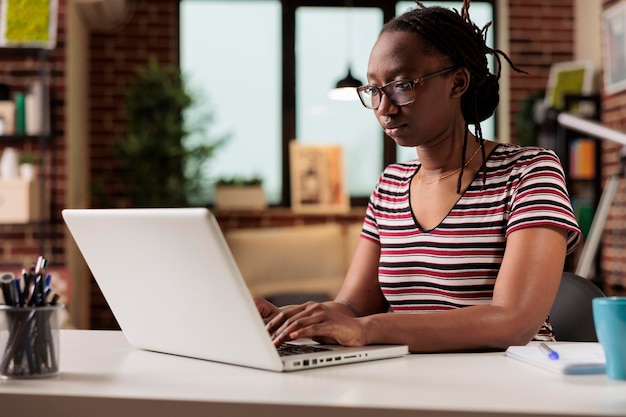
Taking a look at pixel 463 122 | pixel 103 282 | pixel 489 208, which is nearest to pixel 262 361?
pixel 103 282

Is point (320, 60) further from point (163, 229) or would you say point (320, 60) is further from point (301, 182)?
point (163, 229)

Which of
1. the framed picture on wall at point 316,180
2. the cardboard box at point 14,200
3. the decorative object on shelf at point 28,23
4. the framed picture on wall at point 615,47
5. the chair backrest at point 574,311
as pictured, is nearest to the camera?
the chair backrest at point 574,311

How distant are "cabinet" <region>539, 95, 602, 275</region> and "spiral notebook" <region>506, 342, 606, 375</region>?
4.13m

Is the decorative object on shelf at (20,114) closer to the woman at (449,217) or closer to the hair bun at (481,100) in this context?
the woman at (449,217)

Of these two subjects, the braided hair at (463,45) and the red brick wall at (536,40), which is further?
the red brick wall at (536,40)

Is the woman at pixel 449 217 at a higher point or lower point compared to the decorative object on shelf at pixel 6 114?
lower

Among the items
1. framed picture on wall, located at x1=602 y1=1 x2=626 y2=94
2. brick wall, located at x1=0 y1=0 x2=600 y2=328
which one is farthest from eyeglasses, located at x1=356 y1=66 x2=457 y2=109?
brick wall, located at x1=0 y1=0 x2=600 y2=328

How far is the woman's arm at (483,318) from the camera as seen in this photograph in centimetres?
126

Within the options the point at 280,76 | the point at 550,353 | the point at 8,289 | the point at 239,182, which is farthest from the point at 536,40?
the point at 8,289

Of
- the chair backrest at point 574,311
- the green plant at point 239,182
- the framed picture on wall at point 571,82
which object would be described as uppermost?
the framed picture on wall at point 571,82

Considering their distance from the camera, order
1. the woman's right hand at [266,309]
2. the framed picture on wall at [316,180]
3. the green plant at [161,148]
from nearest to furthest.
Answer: the woman's right hand at [266,309]
the green plant at [161,148]
the framed picture on wall at [316,180]

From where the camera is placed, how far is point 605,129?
4.36 metres

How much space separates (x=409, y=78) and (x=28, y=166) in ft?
10.8

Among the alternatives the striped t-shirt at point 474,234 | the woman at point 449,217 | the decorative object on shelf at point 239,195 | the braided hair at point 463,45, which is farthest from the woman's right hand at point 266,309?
the decorative object on shelf at point 239,195
